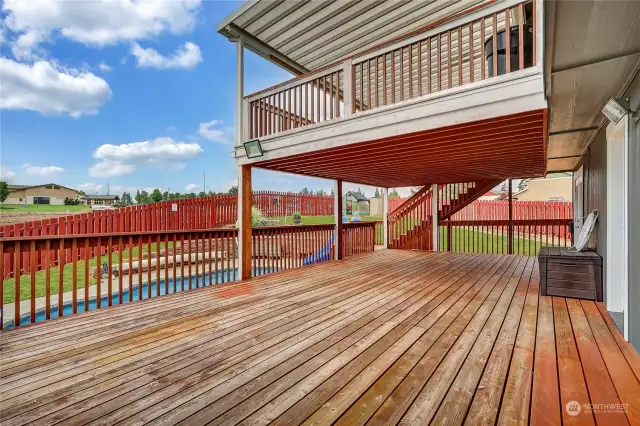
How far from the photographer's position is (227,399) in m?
1.70

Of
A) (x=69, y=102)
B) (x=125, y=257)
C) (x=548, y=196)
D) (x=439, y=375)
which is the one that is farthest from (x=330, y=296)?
(x=548, y=196)

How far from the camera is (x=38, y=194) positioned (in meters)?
11.9

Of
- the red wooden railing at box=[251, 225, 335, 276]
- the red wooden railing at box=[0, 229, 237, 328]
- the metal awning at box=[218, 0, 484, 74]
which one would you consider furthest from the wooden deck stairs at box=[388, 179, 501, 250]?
the red wooden railing at box=[0, 229, 237, 328]

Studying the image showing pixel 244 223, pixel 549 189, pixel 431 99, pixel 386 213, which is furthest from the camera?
pixel 549 189

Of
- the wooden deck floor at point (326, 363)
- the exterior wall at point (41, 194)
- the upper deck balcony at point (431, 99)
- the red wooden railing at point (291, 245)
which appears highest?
the upper deck balcony at point (431, 99)

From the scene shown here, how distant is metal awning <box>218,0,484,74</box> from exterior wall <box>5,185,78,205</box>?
32.5ft

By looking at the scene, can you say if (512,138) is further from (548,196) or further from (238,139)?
(548,196)

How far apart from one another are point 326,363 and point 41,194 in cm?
1544

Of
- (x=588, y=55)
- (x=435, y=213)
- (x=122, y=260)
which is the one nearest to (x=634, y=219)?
(x=588, y=55)

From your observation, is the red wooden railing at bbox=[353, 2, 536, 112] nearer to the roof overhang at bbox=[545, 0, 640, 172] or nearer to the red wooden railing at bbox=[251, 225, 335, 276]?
the roof overhang at bbox=[545, 0, 640, 172]

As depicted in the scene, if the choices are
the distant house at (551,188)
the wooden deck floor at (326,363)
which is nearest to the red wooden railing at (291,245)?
the wooden deck floor at (326,363)

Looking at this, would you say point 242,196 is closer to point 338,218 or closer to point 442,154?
point 338,218

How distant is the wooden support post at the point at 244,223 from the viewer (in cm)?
530

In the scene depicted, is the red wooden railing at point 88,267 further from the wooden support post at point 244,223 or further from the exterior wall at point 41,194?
the exterior wall at point 41,194
